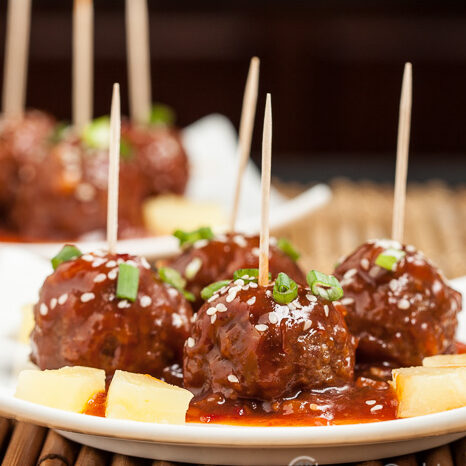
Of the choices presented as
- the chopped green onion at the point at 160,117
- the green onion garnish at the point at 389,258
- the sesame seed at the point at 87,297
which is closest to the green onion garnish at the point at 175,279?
the sesame seed at the point at 87,297

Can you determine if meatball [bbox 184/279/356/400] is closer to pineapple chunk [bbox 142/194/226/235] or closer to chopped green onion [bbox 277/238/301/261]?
chopped green onion [bbox 277/238/301/261]

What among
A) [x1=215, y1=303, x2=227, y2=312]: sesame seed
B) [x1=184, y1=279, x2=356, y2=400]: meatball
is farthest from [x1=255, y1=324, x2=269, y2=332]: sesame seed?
[x1=215, y1=303, x2=227, y2=312]: sesame seed

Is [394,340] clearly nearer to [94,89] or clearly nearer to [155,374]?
[155,374]

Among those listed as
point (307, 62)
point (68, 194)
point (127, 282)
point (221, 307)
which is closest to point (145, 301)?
point (127, 282)

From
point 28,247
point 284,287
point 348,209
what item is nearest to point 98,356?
point 284,287

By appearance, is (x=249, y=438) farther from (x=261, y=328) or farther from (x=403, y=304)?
(x=403, y=304)
